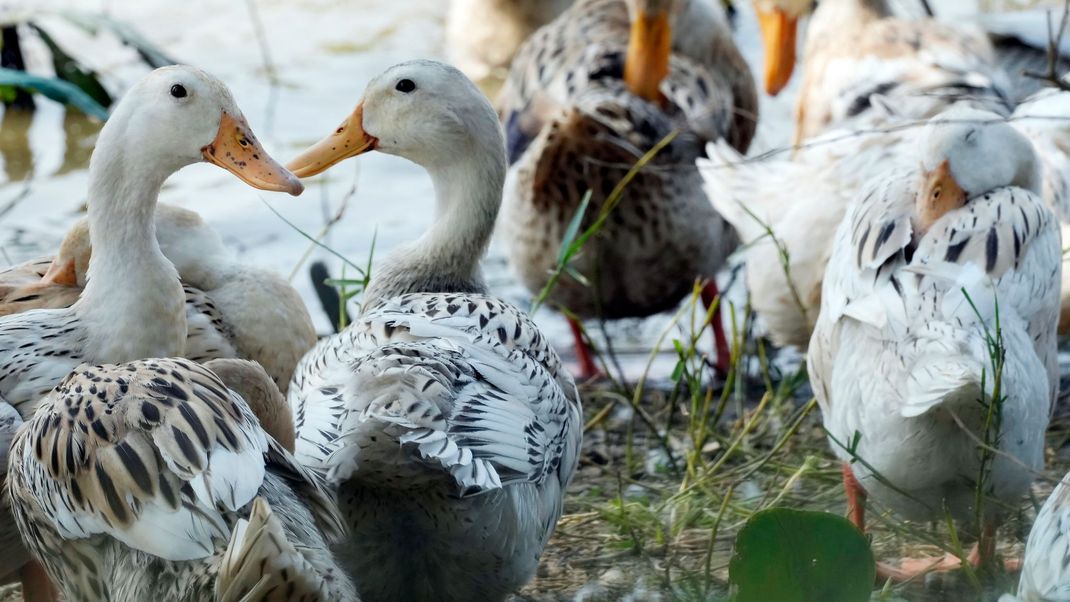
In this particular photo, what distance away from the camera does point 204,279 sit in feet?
15.4

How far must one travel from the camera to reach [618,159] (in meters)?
5.90

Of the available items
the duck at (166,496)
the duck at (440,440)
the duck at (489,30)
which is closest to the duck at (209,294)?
the duck at (440,440)

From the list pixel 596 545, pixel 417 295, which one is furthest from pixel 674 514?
pixel 417 295

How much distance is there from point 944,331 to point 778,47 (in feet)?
12.8

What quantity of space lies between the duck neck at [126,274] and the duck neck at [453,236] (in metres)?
0.68

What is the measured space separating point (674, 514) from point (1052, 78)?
1980 millimetres

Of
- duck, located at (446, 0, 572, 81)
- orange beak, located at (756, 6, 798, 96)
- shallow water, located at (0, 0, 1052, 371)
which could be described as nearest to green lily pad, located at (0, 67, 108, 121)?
shallow water, located at (0, 0, 1052, 371)

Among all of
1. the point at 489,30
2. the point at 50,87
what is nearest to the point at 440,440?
the point at 50,87

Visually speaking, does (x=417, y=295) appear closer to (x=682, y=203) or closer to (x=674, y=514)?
(x=674, y=514)

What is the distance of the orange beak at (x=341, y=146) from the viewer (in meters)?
4.54

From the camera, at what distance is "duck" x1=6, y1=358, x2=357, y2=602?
9.64 ft

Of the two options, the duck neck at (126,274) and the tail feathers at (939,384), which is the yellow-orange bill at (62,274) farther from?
the tail feathers at (939,384)

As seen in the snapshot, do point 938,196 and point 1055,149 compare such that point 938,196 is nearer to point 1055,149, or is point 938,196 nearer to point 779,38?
point 1055,149

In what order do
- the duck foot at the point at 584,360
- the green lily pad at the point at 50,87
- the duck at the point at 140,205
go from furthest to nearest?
the green lily pad at the point at 50,87
the duck foot at the point at 584,360
the duck at the point at 140,205
